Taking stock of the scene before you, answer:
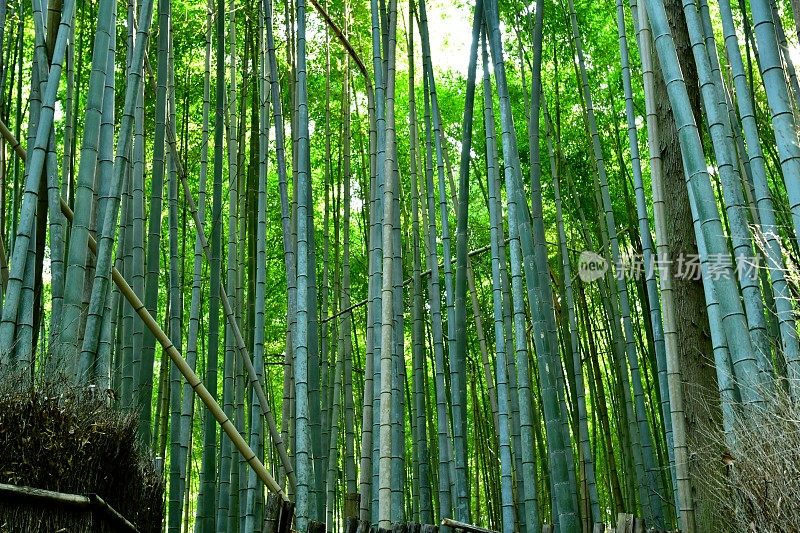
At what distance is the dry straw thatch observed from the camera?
2230 mm

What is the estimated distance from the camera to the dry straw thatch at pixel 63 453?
2230mm

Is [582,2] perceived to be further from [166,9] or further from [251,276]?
[166,9]

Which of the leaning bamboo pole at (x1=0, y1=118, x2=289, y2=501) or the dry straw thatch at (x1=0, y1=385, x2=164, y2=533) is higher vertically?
the leaning bamboo pole at (x1=0, y1=118, x2=289, y2=501)

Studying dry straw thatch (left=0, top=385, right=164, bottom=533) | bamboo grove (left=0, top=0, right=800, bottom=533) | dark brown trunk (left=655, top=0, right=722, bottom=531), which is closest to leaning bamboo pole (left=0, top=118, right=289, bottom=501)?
bamboo grove (left=0, top=0, right=800, bottom=533)

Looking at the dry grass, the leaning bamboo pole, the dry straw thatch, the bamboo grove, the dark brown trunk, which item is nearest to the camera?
the dry grass

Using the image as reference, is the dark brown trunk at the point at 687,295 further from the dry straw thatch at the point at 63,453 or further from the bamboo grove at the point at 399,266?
the dry straw thatch at the point at 63,453

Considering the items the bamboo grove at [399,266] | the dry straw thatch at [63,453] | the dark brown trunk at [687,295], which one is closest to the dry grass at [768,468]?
the bamboo grove at [399,266]

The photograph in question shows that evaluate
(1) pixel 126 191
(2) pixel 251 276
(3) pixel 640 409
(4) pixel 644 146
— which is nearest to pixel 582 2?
(4) pixel 644 146

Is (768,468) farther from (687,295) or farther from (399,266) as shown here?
(399,266)

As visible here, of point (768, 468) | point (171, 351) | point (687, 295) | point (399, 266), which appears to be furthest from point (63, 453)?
point (687, 295)

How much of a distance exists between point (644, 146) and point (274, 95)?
13.8ft

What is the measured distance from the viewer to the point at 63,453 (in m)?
2.36

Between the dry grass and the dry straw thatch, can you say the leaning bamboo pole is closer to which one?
the dry straw thatch

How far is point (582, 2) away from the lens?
6.73m
